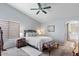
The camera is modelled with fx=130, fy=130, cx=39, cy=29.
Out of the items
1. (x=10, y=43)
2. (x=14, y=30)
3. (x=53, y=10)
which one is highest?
(x=53, y=10)

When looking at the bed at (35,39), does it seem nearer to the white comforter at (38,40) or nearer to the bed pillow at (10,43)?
the white comforter at (38,40)

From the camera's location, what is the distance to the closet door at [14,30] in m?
2.01

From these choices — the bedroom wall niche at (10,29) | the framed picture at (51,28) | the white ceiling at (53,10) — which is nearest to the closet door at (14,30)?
the bedroom wall niche at (10,29)

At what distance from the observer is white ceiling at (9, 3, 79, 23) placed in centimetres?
196

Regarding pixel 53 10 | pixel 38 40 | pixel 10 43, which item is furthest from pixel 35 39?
pixel 53 10

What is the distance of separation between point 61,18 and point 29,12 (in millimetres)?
504

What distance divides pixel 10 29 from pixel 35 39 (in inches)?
16.5

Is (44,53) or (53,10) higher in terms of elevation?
(53,10)

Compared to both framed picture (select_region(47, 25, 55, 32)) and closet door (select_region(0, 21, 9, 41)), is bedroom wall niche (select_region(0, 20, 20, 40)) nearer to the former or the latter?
closet door (select_region(0, 21, 9, 41))

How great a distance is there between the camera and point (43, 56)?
6.67 ft

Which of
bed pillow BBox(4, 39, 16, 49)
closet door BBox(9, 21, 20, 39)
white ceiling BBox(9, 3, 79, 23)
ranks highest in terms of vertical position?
white ceiling BBox(9, 3, 79, 23)

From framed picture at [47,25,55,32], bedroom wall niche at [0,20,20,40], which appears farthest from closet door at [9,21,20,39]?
framed picture at [47,25,55,32]

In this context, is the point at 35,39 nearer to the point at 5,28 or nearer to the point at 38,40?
the point at 38,40

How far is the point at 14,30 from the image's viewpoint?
2012 millimetres
